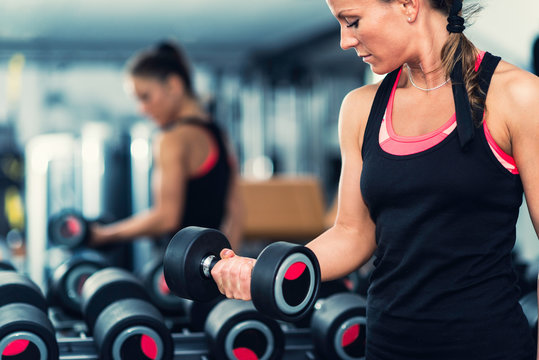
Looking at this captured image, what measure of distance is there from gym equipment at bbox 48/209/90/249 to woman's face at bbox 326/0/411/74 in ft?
5.78

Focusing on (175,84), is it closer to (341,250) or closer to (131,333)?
(131,333)

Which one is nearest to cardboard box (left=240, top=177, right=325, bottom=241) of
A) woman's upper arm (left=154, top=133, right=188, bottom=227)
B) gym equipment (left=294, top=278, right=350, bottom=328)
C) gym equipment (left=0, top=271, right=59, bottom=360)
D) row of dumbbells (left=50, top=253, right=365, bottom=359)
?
woman's upper arm (left=154, top=133, right=188, bottom=227)

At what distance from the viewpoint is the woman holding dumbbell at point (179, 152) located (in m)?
A: 2.16

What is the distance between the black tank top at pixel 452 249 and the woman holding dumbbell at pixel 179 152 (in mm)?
1228

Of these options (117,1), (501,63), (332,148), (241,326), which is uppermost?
(117,1)

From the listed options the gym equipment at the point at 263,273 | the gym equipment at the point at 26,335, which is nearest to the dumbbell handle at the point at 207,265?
the gym equipment at the point at 263,273

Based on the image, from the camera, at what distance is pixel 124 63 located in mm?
6789

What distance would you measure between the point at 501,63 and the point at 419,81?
129 mm

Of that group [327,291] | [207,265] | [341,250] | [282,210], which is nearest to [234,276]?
[207,265]

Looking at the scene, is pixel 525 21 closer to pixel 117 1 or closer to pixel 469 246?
pixel 469 246

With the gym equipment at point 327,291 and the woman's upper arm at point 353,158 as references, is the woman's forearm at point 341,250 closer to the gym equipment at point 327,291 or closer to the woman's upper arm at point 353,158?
the woman's upper arm at point 353,158

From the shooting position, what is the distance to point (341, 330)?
143 cm

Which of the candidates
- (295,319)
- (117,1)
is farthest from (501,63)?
(117,1)

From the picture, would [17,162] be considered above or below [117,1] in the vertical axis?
below
